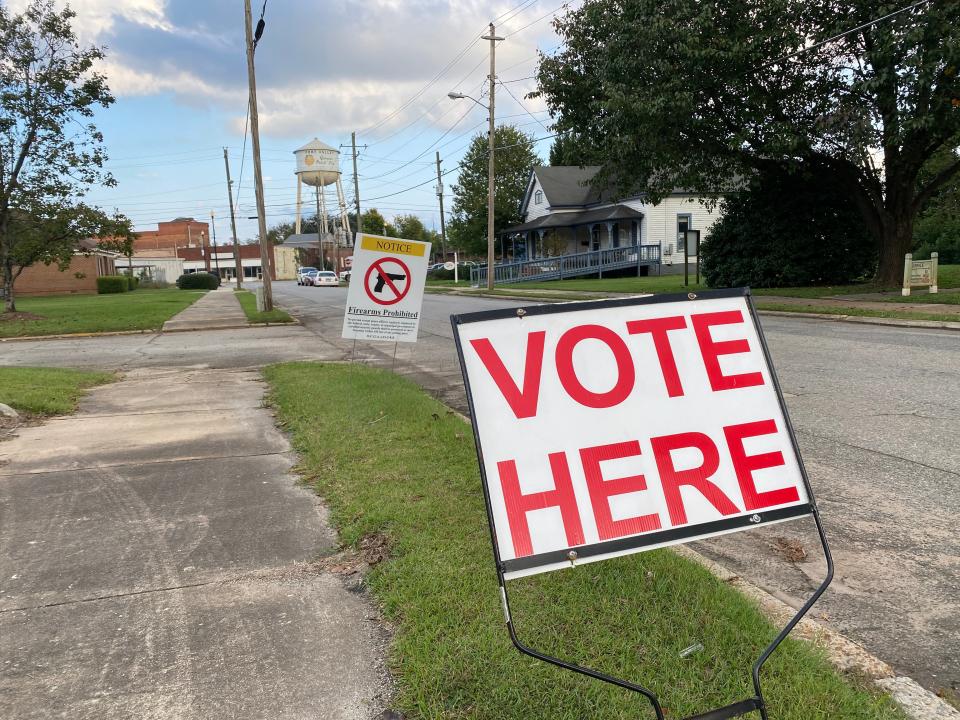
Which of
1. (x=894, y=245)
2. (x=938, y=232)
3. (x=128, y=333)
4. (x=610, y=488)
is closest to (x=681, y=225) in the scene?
(x=938, y=232)

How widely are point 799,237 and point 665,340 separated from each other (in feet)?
74.6

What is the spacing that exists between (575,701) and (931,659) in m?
1.42

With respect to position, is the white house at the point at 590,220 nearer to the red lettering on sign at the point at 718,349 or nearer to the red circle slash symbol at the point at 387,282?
the red circle slash symbol at the point at 387,282

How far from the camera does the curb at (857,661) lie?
2.46m

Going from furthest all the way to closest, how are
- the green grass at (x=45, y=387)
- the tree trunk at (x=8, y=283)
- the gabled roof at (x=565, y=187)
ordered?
the gabled roof at (x=565, y=187) → the tree trunk at (x=8, y=283) → the green grass at (x=45, y=387)

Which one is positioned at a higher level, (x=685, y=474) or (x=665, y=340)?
(x=665, y=340)

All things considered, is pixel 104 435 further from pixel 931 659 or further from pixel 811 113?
pixel 811 113

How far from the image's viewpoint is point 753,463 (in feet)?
8.27

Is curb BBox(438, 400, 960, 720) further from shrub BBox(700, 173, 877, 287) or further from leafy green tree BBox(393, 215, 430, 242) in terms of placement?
leafy green tree BBox(393, 215, 430, 242)

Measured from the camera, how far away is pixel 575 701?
98.8 inches

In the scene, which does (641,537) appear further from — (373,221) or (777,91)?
(373,221)

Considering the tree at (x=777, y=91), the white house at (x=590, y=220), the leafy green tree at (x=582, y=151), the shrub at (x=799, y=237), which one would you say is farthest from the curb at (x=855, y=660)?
the white house at (x=590, y=220)

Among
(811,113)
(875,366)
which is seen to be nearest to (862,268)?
(811,113)

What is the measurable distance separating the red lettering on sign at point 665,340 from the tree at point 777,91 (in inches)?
634
